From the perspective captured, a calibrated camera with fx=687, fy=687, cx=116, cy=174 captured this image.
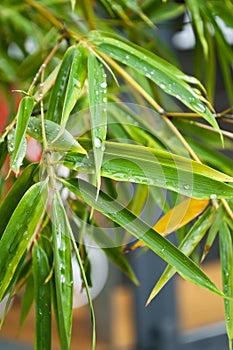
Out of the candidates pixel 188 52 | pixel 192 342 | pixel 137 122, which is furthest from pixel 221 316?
pixel 137 122

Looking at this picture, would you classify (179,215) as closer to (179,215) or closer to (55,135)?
(179,215)

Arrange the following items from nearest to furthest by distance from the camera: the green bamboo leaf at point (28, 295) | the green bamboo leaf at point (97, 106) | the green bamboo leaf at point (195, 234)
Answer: the green bamboo leaf at point (97, 106) → the green bamboo leaf at point (195, 234) → the green bamboo leaf at point (28, 295)

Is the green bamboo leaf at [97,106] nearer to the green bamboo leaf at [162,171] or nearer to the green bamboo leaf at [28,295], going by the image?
the green bamboo leaf at [162,171]

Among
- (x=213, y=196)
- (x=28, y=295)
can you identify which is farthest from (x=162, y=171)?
(x=28, y=295)

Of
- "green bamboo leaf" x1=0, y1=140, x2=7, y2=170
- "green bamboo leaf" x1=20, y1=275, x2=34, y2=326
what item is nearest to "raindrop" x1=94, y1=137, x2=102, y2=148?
"green bamboo leaf" x1=0, y1=140, x2=7, y2=170

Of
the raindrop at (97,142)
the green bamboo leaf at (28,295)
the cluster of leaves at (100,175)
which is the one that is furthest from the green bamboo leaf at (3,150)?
the green bamboo leaf at (28,295)

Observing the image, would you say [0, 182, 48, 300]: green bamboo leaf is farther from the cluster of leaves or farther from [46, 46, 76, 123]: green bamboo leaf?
[46, 46, 76, 123]: green bamboo leaf
